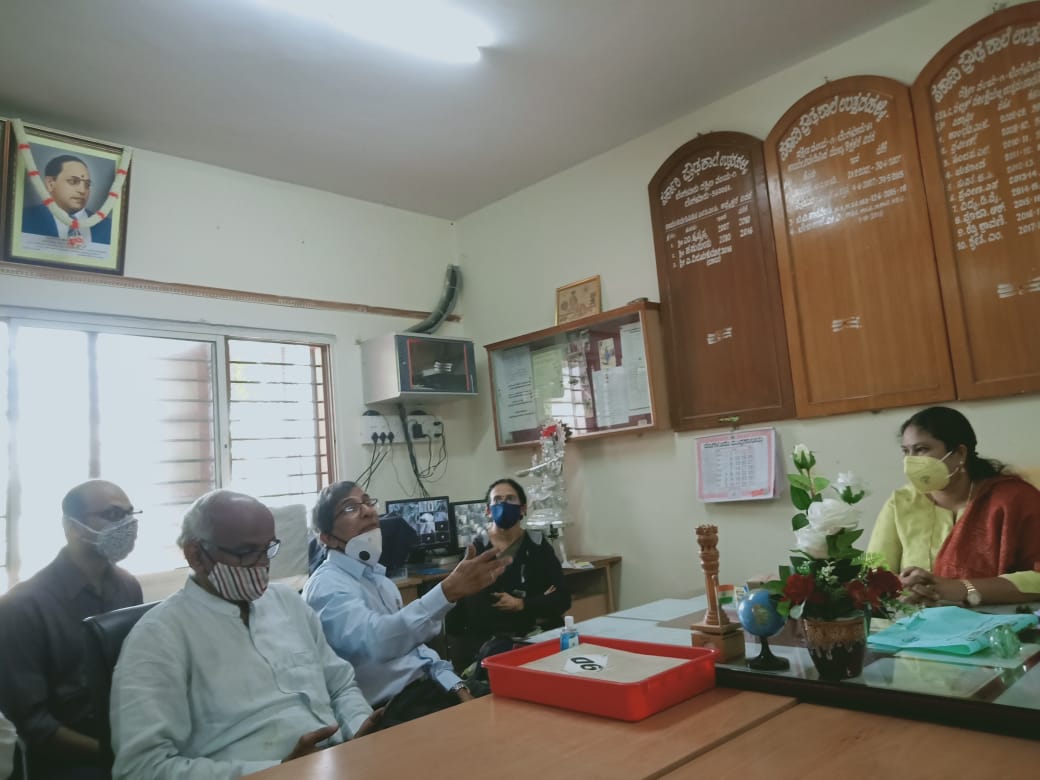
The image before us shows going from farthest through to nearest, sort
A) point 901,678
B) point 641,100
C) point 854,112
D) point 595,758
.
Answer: point 641,100, point 854,112, point 901,678, point 595,758

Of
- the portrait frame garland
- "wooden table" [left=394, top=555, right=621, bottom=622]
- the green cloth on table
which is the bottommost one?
"wooden table" [left=394, top=555, right=621, bottom=622]

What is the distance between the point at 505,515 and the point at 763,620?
5.79 ft

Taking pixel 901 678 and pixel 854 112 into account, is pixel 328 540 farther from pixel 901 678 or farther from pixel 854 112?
pixel 854 112

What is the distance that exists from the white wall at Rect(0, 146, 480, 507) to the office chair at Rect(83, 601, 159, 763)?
6.24 ft

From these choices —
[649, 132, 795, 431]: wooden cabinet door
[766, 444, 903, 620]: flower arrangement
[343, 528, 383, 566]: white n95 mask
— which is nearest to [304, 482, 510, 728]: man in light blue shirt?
[343, 528, 383, 566]: white n95 mask

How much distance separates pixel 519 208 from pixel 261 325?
1633mm

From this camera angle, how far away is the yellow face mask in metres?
2.18

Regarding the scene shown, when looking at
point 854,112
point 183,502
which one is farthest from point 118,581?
point 854,112

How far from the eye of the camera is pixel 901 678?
124cm

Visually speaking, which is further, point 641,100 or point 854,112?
point 641,100

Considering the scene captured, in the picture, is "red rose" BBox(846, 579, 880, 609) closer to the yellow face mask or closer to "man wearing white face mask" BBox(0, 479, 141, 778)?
the yellow face mask

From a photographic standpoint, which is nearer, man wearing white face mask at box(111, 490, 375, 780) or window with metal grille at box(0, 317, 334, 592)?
man wearing white face mask at box(111, 490, 375, 780)

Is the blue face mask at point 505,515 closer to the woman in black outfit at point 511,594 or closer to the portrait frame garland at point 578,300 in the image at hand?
the woman in black outfit at point 511,594

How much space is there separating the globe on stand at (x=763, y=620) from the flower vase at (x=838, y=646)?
84 mm
